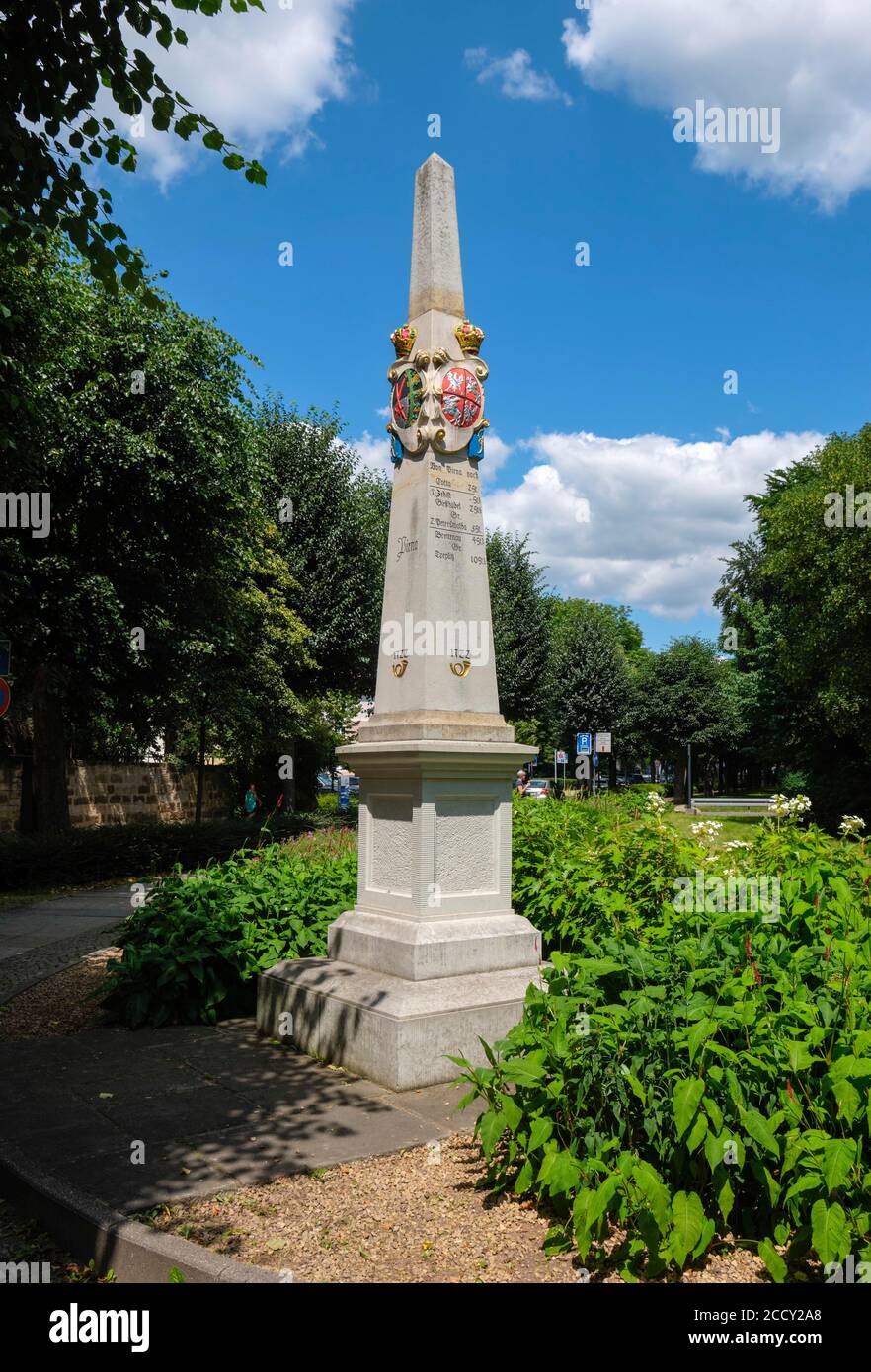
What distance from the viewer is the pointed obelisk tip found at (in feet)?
22.1

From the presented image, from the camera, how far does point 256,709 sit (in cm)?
2309

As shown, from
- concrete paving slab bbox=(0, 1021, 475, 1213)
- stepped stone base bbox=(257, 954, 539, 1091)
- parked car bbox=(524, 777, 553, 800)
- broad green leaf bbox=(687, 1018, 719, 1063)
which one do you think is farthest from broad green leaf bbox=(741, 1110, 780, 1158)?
parked car bbox=(524, 777, 553, 800)

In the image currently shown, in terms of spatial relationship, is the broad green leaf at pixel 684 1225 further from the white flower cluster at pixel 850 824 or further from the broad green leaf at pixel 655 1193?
the white flower cluster at pixel 850 824

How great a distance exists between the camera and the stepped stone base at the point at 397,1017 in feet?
17.4

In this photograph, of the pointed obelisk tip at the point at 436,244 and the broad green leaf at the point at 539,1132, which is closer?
the broad green leaf at the point at 539,1132

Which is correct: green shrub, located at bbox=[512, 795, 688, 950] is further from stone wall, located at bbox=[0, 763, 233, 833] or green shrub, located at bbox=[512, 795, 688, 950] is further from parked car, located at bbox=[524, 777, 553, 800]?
stone wall, located at bbox=[0, 763, 233, 833]

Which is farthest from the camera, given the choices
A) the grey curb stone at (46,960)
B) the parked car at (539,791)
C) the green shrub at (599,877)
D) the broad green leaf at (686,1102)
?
the parked car at (539,791)

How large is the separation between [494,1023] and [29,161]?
568 centimetres

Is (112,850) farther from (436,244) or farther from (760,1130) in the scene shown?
(760,1130)

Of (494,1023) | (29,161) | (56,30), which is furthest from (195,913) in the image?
(56,30)

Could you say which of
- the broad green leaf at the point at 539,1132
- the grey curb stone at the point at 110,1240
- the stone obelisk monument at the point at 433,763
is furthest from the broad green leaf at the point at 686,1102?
the stone obelisk monument at the point at 433,763

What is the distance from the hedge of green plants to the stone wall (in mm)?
22530

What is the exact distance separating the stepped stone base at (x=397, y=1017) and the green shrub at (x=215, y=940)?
0.74 metres

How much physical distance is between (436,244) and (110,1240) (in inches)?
247
